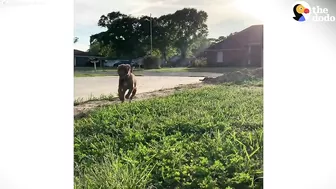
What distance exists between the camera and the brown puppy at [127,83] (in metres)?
3.15

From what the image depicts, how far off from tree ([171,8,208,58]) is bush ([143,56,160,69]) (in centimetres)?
20

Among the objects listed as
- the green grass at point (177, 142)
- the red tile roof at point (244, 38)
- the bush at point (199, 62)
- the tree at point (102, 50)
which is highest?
the red tile roof at point (244, 38)

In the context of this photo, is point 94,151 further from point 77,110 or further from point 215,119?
point 215,119

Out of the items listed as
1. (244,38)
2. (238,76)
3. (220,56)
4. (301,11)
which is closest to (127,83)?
(220,56)

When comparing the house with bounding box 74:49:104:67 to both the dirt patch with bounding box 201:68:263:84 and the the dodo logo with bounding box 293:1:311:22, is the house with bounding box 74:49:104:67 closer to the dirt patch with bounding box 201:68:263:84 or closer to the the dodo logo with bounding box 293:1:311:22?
the dirt patch with bounding box 201:68:263:84

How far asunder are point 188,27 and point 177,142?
34.6 inches

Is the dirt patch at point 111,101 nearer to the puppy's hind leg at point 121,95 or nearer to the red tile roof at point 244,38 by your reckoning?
the puppy's hind leg at point 121,95

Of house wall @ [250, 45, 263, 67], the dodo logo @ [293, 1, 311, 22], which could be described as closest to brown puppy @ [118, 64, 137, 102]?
house wall @ [250, 45, 263, 67]

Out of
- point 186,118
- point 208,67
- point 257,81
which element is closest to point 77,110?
point 186,118

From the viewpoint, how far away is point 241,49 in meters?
2.89

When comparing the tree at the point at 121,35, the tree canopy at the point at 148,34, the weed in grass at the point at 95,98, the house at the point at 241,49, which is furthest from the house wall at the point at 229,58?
the weed in grass at the point at 95,98

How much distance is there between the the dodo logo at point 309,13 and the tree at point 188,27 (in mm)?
642

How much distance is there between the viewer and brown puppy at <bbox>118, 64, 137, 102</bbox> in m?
3.15
